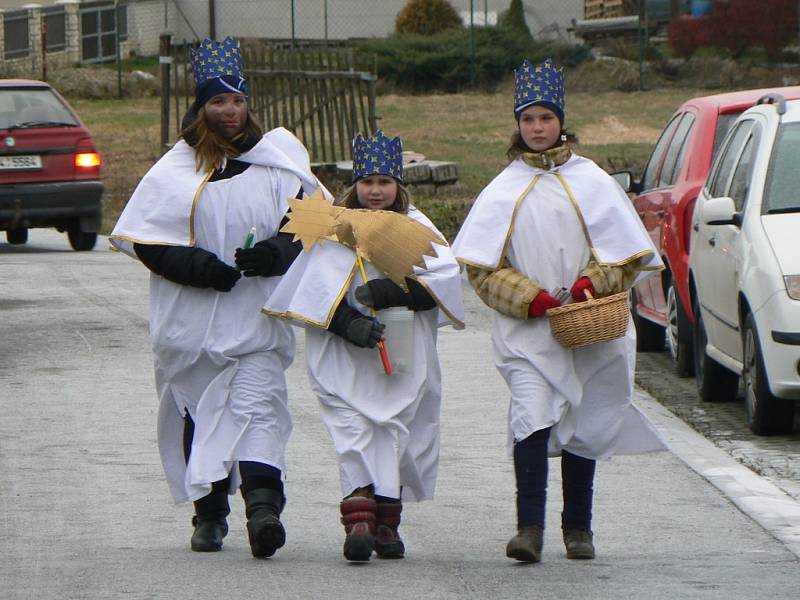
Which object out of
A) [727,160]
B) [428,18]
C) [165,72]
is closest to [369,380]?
[727,160]

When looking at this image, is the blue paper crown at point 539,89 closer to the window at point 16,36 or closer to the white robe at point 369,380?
the white robe at point 369,380

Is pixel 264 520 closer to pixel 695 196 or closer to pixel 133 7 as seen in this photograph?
pixel 695 196

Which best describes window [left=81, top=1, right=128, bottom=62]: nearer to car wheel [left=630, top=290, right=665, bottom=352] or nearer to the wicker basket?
car wheel [left=630, top=290, right=665, bottom=352]

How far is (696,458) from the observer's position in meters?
8.42

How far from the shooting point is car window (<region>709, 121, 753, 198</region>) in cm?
1006

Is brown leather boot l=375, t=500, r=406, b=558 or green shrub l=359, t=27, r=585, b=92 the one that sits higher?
green shrub l=359, t=27, r=585, b=92

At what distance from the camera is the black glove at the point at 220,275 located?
250 inches

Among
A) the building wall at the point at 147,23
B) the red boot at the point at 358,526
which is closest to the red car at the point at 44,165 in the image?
the red boot at the point at 358,526

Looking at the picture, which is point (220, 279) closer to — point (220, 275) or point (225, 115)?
point (220, 275)

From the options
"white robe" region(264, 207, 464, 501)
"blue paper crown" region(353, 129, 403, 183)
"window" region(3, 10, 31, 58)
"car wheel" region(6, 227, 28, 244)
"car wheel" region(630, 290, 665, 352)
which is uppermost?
"window" region(3, 10, 31, 58)

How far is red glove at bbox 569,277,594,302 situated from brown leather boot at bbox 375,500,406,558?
92 cm

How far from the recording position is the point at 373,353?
6.32 metres

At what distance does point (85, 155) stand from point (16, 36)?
24.6m

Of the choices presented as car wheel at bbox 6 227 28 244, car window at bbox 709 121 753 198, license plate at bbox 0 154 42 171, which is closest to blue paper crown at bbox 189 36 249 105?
car window at bbox 709 121 753 198
